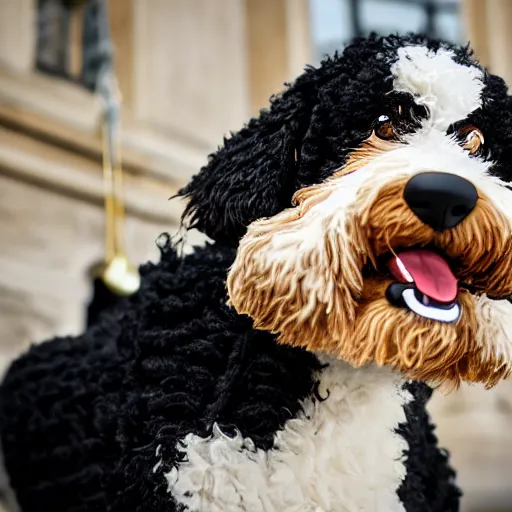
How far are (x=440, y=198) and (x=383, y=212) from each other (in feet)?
0.17

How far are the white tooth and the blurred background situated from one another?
104 cm

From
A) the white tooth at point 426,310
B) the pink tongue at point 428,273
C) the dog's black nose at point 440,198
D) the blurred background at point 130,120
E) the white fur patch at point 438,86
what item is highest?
the blurred background at point 130,120

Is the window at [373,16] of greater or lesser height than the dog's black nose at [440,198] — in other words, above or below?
above

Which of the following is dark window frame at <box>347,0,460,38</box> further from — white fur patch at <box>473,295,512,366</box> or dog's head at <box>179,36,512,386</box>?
white fur patch at <box>473,295,512,366</box>

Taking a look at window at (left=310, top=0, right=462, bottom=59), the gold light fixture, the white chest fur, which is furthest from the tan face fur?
window at (left=310, top=0, right=462, bottom=59)

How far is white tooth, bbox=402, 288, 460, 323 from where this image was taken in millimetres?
791

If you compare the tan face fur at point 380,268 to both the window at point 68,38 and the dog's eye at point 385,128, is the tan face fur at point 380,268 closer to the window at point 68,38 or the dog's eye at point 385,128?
the dog's eye at point 385,128

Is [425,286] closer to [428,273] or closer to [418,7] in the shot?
Result: [428,273]

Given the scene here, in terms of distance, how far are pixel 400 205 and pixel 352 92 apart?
0.17m

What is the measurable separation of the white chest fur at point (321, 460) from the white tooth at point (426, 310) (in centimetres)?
15

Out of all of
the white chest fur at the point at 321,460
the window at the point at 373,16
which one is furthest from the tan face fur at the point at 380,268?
the window at the point at 373,16

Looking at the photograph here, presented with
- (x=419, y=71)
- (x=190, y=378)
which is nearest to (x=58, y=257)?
(x=190, y=378)

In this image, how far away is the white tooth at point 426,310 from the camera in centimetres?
79

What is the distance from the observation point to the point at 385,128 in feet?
2.89
